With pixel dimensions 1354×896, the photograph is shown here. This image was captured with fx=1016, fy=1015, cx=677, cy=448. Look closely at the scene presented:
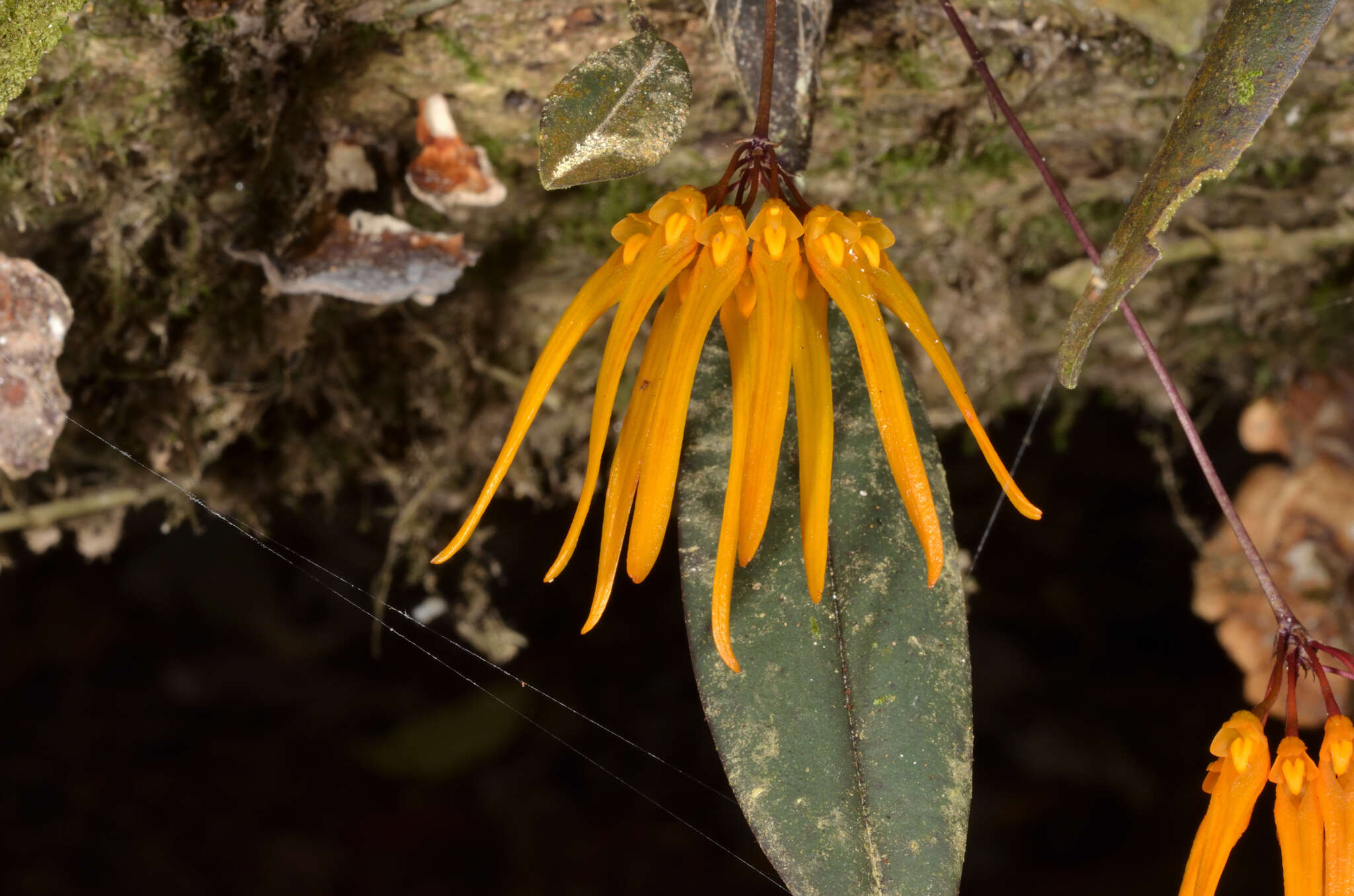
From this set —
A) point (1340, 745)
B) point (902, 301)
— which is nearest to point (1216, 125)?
point (902, 301)

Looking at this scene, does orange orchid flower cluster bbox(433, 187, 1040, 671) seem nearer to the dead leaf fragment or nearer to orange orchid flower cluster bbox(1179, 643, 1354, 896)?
orange orchid flower cluster bbox(1179, 643, 1354, 896)

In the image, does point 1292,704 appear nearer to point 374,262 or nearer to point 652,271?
point 652,271

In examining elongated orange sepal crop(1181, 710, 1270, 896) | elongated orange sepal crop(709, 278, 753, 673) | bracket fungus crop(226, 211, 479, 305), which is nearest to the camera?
elongated orange sepal crop(709, 278, 753, 673)

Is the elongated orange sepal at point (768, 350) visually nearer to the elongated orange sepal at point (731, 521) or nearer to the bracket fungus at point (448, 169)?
the elongated orange sepal at point (731, 521)

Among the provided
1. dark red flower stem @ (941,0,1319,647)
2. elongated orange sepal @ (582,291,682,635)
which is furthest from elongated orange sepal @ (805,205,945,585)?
dark red flower stem @ (941,0,1319,647)

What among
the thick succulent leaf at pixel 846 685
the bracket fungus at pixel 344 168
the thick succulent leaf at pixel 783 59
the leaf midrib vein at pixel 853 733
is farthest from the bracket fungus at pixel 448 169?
the leaf midrib vein at pixel 853 733

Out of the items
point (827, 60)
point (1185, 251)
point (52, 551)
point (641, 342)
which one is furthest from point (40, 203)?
point (1185, 251)
